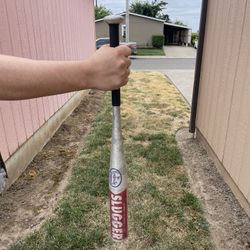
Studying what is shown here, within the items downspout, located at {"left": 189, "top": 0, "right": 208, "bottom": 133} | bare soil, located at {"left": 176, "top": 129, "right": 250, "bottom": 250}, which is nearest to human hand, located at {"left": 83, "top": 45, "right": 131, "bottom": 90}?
bare soil, located at {"left": 176, "top": 129, "right": 250, "bottom": 250}

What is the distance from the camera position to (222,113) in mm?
3197

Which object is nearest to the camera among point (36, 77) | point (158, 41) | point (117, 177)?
point (36, 77)

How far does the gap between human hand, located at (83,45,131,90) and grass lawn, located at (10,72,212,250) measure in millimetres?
1636

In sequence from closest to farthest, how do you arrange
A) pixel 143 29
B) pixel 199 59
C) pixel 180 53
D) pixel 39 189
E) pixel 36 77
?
pixel 36 77
pixel 39 189
pixel 199 59
pixel 180 53
pixel 143 29

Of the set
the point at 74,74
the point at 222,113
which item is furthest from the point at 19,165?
the point at 74,74

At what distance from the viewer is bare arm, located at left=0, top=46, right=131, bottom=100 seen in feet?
2.70

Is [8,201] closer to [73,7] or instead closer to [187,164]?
[187,164]

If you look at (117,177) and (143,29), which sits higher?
(117,177)

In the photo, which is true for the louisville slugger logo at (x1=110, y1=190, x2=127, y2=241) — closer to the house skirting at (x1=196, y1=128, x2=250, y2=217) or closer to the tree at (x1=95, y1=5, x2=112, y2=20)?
the house skirting at (x1=196, y1=128, x2=250, y2=217)

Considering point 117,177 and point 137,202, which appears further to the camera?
point 137,202

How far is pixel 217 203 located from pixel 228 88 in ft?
3.85

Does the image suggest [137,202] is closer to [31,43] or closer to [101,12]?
[31,43]

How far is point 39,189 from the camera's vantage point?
9.75ft

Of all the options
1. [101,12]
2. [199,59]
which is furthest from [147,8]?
[199,59]
